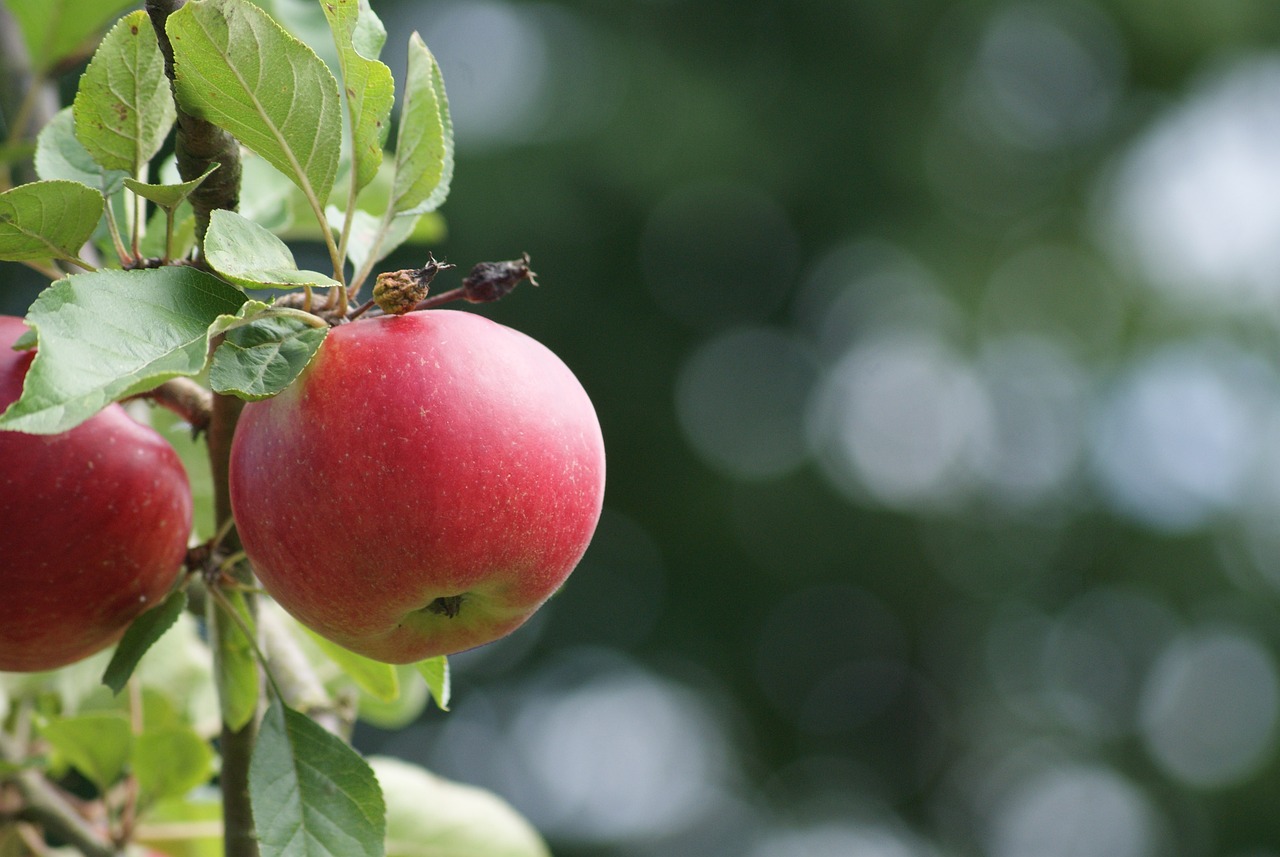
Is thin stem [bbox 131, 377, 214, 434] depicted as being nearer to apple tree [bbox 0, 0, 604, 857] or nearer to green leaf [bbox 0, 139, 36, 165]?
apple tree [bbox 0, 0, 604, 857]

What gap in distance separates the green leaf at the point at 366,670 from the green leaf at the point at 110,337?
274 millimetres

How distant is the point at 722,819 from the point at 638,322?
7.96 feet

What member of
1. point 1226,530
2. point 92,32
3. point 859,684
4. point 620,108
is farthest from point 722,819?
point 92,32

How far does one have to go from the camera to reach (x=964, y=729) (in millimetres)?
6148

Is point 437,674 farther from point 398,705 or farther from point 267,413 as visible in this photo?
point 398,705

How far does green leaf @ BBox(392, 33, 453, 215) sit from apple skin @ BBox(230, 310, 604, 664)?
68mm

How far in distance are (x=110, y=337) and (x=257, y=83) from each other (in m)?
0.12

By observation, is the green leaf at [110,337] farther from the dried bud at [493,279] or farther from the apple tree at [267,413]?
the dried bud at [493,279]

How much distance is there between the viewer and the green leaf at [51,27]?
958 millimetres

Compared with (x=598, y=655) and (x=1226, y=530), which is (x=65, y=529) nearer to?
(x=598, y=655)

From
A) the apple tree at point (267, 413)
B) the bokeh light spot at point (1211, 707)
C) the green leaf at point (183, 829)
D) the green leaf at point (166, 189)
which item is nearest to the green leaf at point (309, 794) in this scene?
the apple tree at point (267, 413)

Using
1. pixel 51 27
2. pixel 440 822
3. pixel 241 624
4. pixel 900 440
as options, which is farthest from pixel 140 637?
pixel 900 440

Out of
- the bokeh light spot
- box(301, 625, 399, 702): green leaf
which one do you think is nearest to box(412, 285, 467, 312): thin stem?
box(301, 625, 399, 702): green leaf

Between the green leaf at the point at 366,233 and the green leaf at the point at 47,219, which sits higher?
the green leaf at the point at 47,219
